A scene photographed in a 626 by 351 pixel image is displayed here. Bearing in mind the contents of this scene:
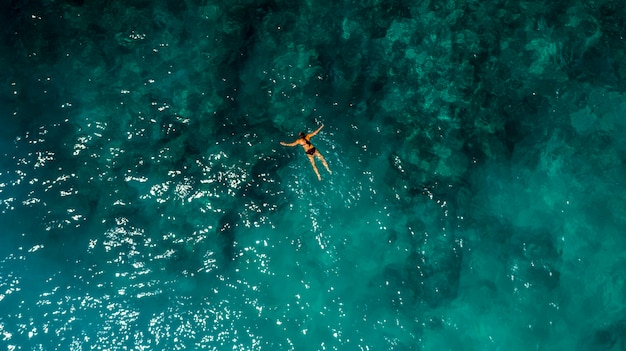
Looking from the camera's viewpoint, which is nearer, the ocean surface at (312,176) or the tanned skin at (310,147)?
the ocean surface at (312,176)

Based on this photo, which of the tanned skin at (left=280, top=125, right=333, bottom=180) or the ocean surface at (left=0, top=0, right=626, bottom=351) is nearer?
the ocean surface at (left=0, top=0, right=626, bottom=351)

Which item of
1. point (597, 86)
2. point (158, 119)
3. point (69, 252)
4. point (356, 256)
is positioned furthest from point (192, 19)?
point (597, 86)

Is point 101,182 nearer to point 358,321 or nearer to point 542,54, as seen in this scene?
point 358,321

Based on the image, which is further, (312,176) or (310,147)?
(312,176)

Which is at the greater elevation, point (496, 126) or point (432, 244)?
point (496, 126)

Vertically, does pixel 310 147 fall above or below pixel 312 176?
above

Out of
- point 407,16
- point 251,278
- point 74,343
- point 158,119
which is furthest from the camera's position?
point 407,16

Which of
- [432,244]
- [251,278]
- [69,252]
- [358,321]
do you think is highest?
[69,252]

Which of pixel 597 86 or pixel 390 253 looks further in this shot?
pixel 597 86
